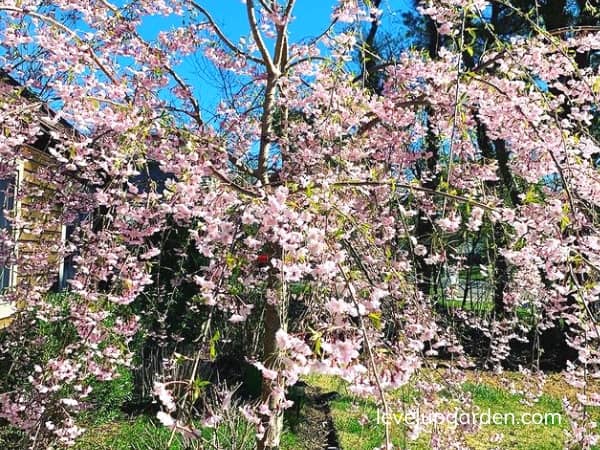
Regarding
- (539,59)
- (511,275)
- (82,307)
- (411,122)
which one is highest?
(539,59)

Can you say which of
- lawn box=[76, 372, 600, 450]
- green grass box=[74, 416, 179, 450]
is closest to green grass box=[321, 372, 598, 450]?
lawn box=[76, 372, 600, 450]

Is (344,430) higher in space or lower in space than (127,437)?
higher

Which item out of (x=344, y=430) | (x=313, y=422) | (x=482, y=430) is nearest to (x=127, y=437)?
(x=313, y=422)

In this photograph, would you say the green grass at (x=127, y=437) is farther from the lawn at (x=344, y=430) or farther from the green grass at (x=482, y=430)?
the green grass at (x=482, y=430)

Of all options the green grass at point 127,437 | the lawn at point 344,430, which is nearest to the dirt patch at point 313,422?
the lawn at point 344,430

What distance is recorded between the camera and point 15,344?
403cm

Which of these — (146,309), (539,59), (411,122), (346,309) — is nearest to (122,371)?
(146,309)

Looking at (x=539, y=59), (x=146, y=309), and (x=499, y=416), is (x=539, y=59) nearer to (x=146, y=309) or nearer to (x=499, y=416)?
(x=499, y=416)

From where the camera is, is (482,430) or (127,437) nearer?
(127,437)

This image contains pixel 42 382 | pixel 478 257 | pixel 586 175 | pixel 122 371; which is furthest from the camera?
pixel 478 257

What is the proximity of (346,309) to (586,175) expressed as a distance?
2030 mm

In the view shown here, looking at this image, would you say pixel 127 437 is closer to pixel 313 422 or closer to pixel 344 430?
pixel 313 422

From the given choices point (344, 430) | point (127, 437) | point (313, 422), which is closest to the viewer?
point (127, 437)

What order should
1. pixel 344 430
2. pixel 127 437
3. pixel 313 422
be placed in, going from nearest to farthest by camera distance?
pixel 127 437, pixel 344 430, pixel 313 422
